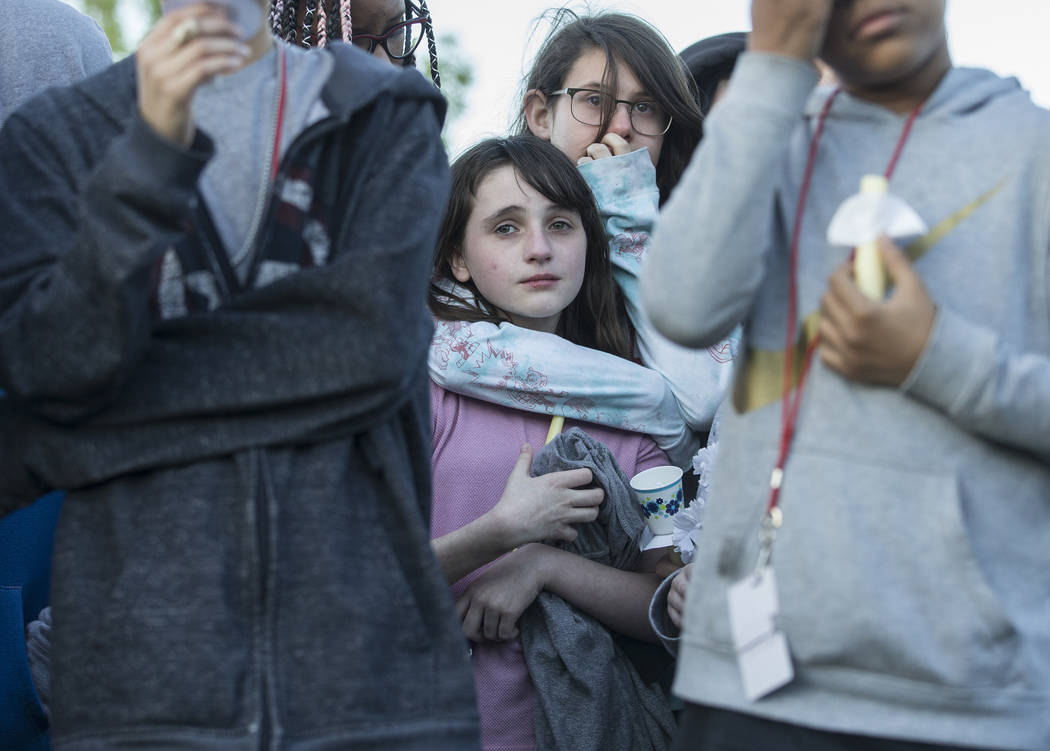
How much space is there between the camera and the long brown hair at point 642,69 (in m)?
3.12

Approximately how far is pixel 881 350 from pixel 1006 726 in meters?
0.45

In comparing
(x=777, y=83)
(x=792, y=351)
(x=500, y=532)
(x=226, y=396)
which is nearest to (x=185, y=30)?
(x=226, y=396)

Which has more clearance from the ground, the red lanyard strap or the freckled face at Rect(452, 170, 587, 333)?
the red lanyard strap

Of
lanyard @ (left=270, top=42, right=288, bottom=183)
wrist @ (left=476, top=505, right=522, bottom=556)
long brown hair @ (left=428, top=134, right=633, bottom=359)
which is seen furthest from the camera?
long brown hair @ (left=428, top=134, right=633, bottom=359)

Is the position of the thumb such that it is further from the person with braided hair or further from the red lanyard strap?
the person with braided hair

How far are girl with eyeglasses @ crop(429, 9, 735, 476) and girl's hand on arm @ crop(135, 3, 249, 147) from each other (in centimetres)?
123

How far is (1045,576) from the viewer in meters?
1.44

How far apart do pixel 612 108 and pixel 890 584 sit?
6.53 ft

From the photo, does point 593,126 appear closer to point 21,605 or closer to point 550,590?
point 550,590

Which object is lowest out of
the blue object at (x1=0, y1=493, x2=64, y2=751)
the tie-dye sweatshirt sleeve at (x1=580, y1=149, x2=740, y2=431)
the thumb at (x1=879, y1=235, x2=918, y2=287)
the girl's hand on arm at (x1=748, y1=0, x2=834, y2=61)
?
the blue object at (x1=0, y1=493, x2=64, y2=751)

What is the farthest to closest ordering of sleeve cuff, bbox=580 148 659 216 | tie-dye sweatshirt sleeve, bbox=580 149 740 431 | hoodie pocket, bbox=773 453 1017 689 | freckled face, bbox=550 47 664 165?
freckled face, bbox=550 47 664 165 < sleeve cuff, bbox=580 148 659 216 < tie-dye sweatshirt sleeve, bbox=580 149 740 431 < hoodie pocket, bbox=773 453 1017 689

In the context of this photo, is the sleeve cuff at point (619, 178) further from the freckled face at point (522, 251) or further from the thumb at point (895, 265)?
the thumb at point (895, 265)

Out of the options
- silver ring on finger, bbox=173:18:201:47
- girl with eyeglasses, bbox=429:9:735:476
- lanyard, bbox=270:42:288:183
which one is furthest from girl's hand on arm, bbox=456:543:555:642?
silver ring on finger, bbox=173:18:201:47

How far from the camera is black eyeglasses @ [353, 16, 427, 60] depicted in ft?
9.83
